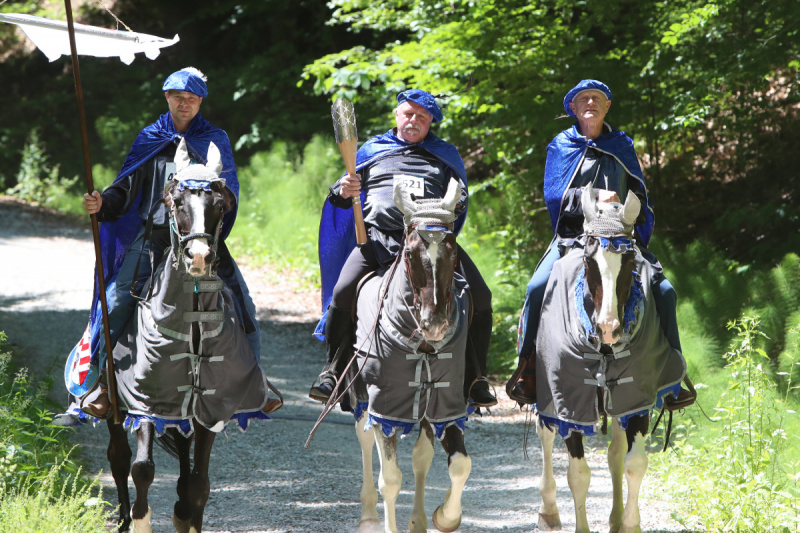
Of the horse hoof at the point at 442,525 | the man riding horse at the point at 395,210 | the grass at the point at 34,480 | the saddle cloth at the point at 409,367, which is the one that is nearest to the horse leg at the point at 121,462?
the grass at the point at 34,480

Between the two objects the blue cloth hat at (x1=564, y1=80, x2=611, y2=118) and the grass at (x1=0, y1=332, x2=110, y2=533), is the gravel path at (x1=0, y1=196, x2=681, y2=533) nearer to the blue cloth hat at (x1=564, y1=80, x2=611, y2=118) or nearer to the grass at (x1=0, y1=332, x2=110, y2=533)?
the grass at (x1=0, y1=332, x2=110, y2=533)

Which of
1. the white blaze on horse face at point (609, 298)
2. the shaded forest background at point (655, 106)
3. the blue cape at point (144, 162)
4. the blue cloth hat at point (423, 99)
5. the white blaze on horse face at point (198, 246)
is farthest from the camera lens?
the shaded forest background at point (655, 106)

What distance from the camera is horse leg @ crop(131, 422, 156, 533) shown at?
4777mm

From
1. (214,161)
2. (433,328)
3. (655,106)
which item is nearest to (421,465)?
(433,328)

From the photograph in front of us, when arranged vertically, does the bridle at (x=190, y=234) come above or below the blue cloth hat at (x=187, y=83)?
below

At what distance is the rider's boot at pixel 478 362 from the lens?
5.38 m

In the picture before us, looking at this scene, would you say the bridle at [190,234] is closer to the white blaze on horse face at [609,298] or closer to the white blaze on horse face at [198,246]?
the white blaze on horse face at [198,246]

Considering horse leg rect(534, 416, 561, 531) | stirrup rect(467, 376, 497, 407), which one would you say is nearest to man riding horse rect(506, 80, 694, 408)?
stirrup rect(467, 376, 497, 407)

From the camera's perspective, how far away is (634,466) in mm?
5082

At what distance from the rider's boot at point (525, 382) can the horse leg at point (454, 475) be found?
2.17ft

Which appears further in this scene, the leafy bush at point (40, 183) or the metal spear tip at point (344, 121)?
the leafy bush at point (40, 183)

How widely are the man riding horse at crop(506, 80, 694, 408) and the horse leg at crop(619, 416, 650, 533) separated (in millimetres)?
741

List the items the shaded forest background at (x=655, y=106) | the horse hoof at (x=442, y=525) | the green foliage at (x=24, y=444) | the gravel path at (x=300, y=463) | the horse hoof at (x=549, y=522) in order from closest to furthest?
the green foliage at (x=24, y=444) → the horse hoof at (x=442, y=525) → the horse hoof at (x=549, y=522) → the gravel path at (x=300, y=463) → the shaded forest background at (x=655, y=106)

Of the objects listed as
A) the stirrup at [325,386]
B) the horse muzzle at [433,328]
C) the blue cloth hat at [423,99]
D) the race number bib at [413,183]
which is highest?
the blue cloth hat at [423,99]
